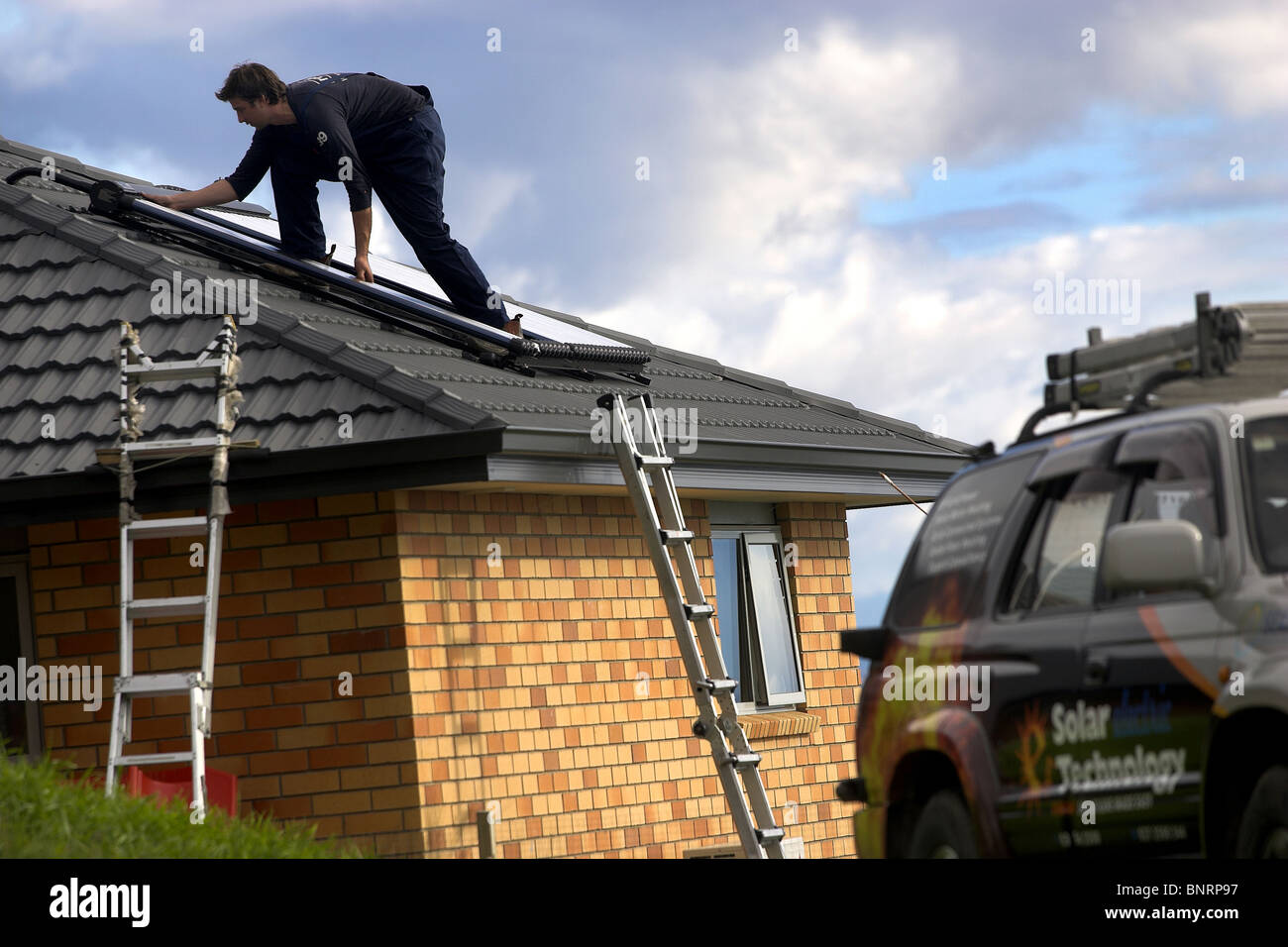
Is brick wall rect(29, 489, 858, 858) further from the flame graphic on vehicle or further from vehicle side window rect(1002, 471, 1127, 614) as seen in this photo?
the flame graphic on vehicle

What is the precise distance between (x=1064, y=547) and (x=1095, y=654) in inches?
25.0

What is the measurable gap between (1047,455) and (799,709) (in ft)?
22.8

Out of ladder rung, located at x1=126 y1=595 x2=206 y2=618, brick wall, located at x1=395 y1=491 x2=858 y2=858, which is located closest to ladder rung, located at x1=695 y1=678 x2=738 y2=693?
brick wall, located at x1=395 y1=491 x2=858 y2=858

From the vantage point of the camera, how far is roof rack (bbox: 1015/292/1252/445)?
16.3 ft

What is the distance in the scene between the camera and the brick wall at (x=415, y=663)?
29.1 feet

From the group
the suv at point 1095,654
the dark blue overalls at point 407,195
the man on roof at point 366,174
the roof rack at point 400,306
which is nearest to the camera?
the suv at point 1095,654

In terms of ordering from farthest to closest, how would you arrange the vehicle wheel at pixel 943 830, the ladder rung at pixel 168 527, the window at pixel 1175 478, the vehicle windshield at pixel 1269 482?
the ladder rung at pixel 168 527
the vehicle wheel at pixel 943 830
the window at pixel 1175 478
the vehicle windshield at pixel 1269 482

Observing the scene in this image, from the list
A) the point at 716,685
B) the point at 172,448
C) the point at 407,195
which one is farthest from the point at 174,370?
the point at 716,685

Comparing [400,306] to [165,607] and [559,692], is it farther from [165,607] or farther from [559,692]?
[165,607]

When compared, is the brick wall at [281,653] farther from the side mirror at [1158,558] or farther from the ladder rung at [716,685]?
the side mirror at [1158,558]

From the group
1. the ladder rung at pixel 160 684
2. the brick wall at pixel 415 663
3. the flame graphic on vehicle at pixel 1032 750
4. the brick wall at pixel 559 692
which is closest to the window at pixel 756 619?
the brick wall at pixel 559 692

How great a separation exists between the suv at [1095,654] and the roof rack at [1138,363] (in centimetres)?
17

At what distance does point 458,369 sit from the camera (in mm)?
9883
